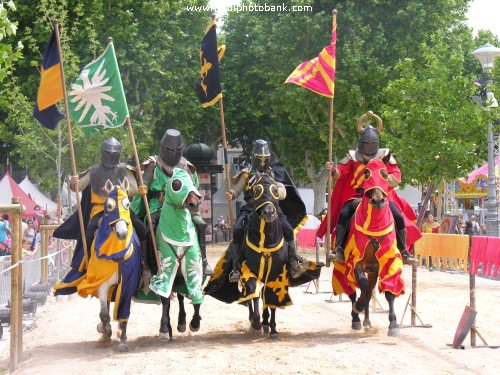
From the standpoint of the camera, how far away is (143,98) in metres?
40.5

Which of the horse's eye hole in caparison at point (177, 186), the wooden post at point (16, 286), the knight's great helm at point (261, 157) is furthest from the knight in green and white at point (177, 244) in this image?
the wooden post at point (16, 286)

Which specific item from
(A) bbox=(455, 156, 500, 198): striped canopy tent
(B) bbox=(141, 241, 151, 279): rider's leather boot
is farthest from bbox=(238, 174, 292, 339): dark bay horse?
(A) bbox=(455, 156, 500, 198): striped canopy tent

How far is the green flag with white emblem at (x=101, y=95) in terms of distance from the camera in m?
12.7

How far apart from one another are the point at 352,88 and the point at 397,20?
3.39 m

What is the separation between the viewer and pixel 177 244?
1163cm

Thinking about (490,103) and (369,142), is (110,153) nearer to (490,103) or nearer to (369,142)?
(369,142)

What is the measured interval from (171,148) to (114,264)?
1.92m

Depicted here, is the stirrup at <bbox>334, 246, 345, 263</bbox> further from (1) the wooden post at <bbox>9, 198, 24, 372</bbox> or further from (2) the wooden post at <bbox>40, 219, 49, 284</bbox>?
(2) the wooden post at <bbox>40, 219, 49, 284</bbox>

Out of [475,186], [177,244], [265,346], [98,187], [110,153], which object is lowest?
[265,346]

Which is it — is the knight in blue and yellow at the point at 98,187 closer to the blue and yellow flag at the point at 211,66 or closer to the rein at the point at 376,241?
the blue and yellow flag at the point at 211,66

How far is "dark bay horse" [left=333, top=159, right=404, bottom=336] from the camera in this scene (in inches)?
470

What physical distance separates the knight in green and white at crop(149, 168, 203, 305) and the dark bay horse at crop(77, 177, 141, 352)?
0.38 meters

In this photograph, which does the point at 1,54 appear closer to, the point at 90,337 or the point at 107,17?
the point at 90,337

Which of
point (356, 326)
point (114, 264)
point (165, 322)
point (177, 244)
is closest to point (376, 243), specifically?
point (356, 326)
